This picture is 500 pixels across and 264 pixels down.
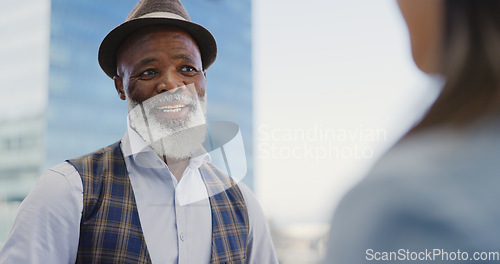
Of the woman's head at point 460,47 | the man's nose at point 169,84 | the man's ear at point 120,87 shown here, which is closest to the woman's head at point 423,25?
the woman's head at point 460,47

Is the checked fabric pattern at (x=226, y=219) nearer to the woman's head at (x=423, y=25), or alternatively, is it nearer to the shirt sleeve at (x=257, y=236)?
the shirt sleeve at (x=257, y=236)

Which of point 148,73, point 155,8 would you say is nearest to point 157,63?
point 148,73

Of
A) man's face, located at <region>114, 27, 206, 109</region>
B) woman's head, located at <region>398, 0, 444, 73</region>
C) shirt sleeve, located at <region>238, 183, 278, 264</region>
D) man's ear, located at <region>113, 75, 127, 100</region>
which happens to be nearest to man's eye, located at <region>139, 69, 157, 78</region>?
man's face, located at <region>114, 27, 206, 109</region>

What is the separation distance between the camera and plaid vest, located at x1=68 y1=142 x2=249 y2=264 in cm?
84

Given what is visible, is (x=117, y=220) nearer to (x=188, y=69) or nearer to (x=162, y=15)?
(x=188, y=69)

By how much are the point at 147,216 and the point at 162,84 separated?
32cm

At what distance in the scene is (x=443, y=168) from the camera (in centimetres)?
41

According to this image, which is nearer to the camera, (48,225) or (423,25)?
(423,25)

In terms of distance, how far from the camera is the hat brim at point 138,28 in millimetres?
1030

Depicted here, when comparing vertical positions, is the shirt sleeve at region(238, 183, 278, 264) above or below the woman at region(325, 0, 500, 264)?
below

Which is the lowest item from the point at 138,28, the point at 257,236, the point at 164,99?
the point at 257,236

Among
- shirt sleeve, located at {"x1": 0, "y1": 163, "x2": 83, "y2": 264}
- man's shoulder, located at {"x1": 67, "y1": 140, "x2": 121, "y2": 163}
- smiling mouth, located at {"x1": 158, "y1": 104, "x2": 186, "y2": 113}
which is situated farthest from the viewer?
smiling mouth, located at {"x1": 158, "y1": 104, "x2": 186, "y2": 113}

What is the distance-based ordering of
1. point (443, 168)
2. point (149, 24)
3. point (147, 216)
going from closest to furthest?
point (443, 168), point (147, 216), point (149, 24)

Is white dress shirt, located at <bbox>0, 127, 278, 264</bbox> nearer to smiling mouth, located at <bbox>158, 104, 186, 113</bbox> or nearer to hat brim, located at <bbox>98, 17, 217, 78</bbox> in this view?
smiling mouth, located at <bbox>158, 104, 186, 113</bbox>
